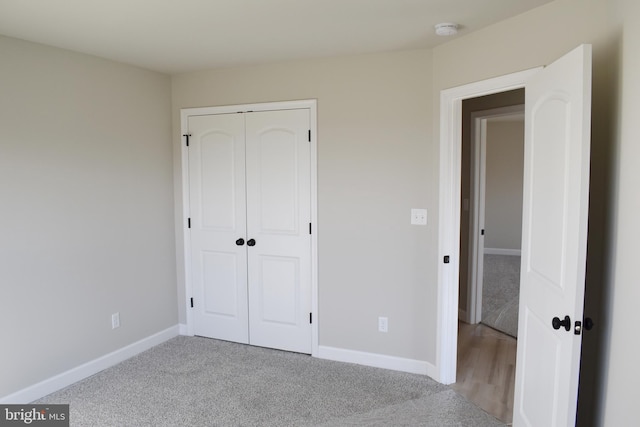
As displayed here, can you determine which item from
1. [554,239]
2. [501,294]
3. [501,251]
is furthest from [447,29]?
[501,251]

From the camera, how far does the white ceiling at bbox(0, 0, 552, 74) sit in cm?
223

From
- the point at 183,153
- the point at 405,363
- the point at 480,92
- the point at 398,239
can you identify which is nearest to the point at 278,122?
the point at 183,153

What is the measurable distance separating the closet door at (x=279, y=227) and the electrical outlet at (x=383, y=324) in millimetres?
607

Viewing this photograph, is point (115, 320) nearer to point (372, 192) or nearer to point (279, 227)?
point (279, 227)

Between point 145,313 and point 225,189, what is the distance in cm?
128

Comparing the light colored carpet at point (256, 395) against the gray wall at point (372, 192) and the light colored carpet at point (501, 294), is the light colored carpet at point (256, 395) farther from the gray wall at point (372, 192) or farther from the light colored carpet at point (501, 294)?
the light colored carpet at point (501, 294)

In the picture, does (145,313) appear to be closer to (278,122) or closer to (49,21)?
(278,122)

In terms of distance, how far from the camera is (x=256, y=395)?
296 centimetres

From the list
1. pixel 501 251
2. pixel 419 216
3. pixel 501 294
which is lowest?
pixel 501 294

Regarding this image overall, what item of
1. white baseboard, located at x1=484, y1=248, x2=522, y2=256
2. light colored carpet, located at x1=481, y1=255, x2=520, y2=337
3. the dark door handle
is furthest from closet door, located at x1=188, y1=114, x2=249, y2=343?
white baseboard, located at x1=484, y1=248, x2=522, y2=256

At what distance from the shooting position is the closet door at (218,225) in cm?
374

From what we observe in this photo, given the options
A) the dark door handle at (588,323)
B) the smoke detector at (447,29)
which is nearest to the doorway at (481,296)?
the dark door handle at (588,323)

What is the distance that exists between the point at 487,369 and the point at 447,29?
2.47 m

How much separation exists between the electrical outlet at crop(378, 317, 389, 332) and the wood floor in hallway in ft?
2.05
